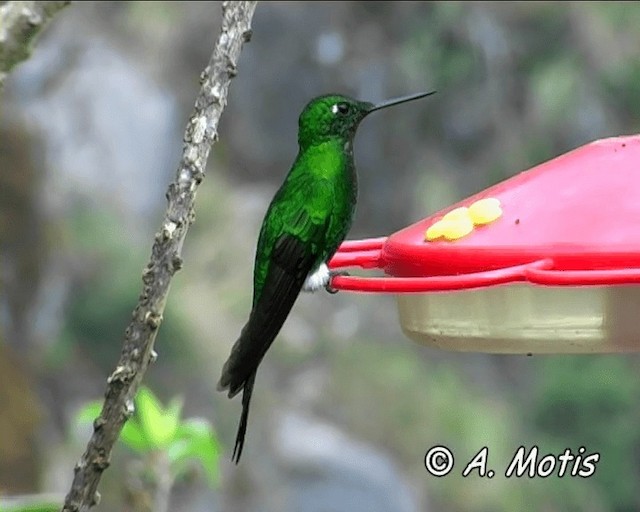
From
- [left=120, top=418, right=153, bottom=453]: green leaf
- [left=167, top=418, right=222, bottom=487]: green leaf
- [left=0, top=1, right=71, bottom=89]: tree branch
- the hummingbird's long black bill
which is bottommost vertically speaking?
[left=167, top=418, right=222, bottom=487]: green leaf

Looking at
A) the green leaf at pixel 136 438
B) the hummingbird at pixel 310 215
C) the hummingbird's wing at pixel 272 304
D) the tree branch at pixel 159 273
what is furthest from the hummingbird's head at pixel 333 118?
the green leaf at pixel 136 438

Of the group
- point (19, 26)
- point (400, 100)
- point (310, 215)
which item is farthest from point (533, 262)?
point (19, 26)

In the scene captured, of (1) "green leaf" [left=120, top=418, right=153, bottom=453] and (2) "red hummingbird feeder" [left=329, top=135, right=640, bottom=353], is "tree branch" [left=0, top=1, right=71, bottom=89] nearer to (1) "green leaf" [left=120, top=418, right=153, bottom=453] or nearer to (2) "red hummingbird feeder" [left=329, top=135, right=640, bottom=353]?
(2) "red hummingbird feeder" [left=329, top=135, right=640, bottom=353]

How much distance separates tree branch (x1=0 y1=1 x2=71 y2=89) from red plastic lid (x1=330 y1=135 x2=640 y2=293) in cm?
36

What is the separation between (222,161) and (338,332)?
1.97ft

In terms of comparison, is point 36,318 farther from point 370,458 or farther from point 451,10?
point 451,10

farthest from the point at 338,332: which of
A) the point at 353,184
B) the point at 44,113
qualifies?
the point at 353,184

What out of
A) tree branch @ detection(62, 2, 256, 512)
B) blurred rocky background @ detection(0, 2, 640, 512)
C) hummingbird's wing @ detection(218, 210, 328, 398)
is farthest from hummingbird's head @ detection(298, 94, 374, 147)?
blurred rocky background @ detection(0, 2, 640, 512)

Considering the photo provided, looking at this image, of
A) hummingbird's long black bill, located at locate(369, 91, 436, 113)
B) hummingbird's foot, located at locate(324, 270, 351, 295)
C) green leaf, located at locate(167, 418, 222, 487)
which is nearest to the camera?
hummingbird's long black bill, located at locate(369, 91, 436, 113)

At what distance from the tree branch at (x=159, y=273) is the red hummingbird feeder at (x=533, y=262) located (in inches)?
9.1

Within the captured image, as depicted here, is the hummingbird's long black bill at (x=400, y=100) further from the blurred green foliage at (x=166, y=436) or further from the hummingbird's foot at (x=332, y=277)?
the blurred green foliage at (x=166, y=436)

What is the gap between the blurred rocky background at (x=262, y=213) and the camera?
9.43 feet

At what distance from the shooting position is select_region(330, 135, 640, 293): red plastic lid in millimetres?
831

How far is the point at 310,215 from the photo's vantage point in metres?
1.11
